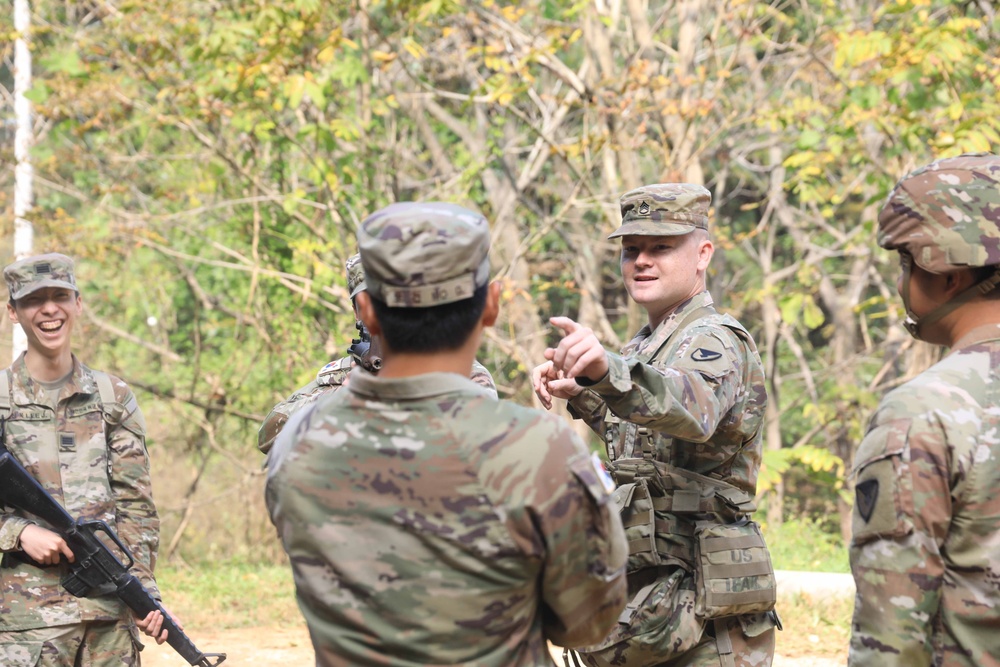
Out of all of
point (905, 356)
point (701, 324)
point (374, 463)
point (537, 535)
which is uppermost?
point (374, 463)

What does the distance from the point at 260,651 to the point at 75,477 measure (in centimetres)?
304

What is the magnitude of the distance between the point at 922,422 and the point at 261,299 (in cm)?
919

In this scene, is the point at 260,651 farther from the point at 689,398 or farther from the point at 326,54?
the point at 689,398

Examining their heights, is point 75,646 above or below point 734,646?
below

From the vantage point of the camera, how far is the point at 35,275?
4.37m

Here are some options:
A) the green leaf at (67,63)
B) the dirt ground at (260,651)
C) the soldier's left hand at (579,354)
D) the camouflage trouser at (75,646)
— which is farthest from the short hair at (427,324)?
the green leaf at (67,63)

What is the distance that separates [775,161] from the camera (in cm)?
1271

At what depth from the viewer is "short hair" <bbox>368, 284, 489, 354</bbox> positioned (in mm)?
2129

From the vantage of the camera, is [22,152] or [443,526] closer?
[443,526]

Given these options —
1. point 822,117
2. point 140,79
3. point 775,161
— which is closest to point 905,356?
point 775,161

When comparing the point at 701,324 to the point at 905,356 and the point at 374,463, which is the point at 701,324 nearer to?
the point at 374,463

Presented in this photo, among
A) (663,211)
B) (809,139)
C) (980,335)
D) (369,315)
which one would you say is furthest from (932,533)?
(809,139)

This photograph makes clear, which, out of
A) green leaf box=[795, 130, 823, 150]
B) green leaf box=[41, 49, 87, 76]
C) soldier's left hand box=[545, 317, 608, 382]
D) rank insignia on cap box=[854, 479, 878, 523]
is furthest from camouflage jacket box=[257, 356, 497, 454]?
green leaf box=[41, 49, 87, 76]

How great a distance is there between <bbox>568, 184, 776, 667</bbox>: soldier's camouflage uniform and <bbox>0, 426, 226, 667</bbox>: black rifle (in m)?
1.79
